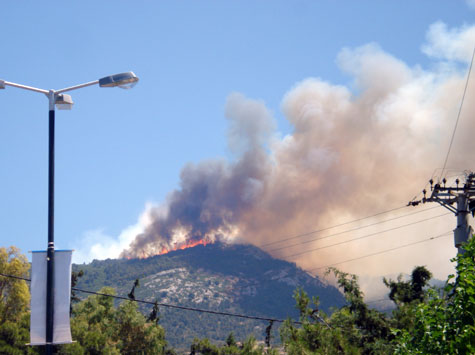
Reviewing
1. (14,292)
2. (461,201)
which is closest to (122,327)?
(14,292)

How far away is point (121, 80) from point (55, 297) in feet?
21.8

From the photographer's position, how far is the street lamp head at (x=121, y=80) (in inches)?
843

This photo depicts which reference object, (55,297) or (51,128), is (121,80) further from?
(55,297)

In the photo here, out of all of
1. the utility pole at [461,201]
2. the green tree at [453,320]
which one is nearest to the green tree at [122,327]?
the utility pole at [461,201]

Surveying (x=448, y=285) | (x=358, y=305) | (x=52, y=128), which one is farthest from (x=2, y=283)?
(x=448, y=285)

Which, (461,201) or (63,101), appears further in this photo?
(461,201)

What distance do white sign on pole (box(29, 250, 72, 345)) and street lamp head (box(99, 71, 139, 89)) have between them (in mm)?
5192

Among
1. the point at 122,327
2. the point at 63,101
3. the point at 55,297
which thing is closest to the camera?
the point at 55,297

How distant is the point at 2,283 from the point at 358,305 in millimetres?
45983

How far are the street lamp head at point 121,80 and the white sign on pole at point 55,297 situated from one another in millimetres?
5192

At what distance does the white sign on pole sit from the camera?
65.1 ft

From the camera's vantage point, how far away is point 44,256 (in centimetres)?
2039

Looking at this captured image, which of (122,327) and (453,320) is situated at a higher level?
(122,327)

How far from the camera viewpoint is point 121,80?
21.5 meters
